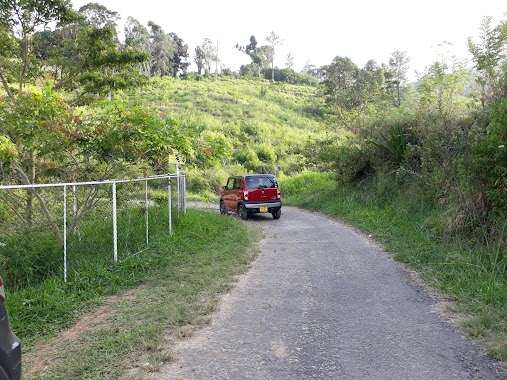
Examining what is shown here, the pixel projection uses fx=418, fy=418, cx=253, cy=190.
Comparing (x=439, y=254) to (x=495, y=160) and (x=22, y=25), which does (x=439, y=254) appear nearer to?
(x=495, y=160)

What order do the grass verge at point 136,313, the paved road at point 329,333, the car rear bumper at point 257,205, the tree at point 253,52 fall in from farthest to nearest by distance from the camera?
the tree at point 253,52
the car rear bumper at point 257,205
the grass verge at point 136,313
the paved road at point 329,333

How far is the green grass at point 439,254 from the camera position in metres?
4.80

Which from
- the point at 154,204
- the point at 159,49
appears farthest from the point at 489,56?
the point at 159,49

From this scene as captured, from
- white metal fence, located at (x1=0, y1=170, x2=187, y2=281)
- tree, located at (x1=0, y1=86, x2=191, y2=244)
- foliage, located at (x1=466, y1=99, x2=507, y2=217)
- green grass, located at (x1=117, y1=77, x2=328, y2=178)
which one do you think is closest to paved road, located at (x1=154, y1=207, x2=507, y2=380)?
foliage, located at (x1=466, y1=99, x2=507, y2=217)

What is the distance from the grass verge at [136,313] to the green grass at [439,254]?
10.2ft

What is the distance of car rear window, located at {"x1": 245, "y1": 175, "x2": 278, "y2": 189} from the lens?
1497 centimetres

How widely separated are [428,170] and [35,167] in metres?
9.88

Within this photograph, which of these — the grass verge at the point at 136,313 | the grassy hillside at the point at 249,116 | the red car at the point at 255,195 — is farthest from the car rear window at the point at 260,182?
the grass verge at the point at 136,313

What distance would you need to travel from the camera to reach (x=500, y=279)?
19.7 feet

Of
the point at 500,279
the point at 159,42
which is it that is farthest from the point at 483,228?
the point at 159,42

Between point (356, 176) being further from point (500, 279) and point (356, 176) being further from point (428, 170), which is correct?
point (500, 279)

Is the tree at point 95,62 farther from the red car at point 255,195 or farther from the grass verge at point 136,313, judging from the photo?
the red car at point 255,195

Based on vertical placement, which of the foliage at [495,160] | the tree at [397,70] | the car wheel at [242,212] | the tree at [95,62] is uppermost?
the tree at [397,70]

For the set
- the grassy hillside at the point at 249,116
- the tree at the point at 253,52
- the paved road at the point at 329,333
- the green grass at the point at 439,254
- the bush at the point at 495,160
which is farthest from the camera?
the tree at the point at 253,52
